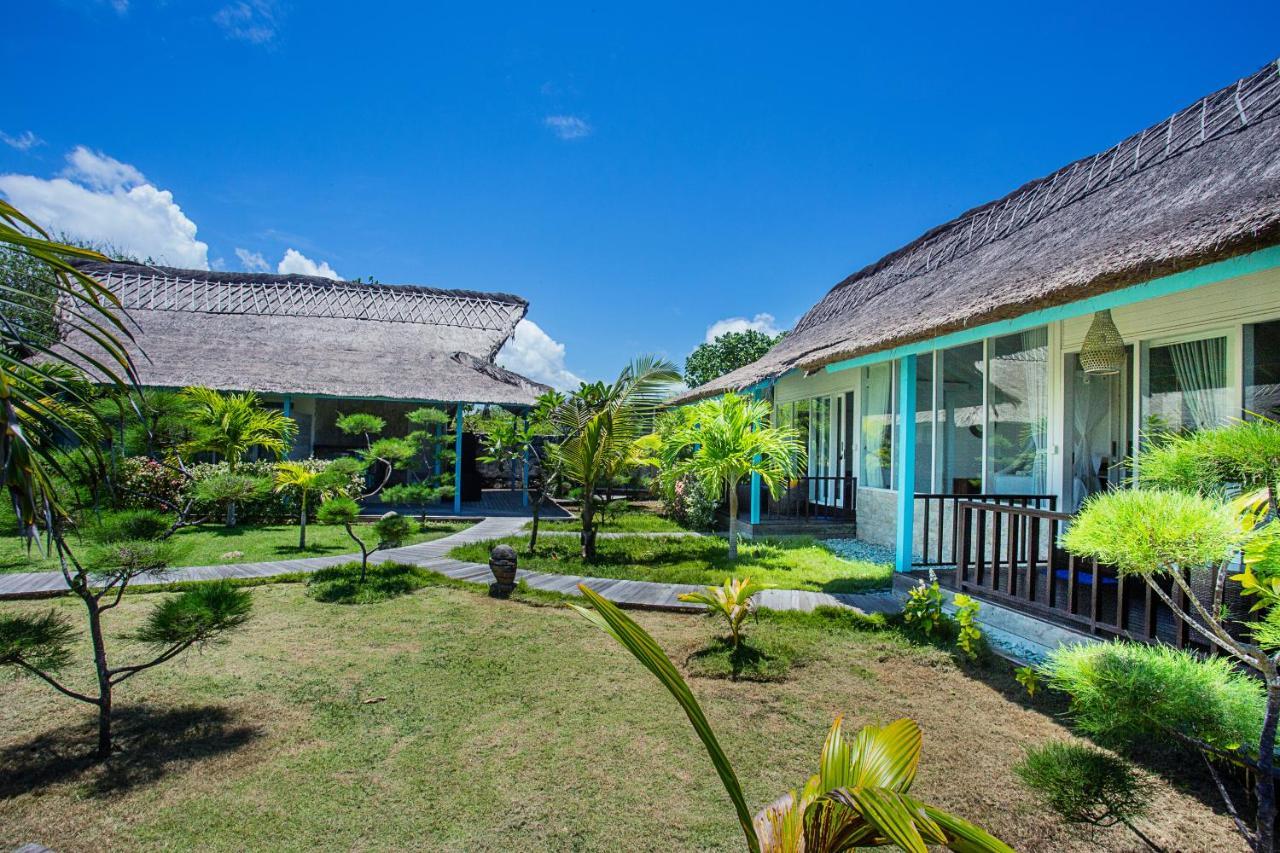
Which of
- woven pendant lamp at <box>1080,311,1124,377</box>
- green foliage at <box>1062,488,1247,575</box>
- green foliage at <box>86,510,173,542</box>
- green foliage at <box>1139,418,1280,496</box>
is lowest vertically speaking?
green foliage at <box>86,510,173,542</box>

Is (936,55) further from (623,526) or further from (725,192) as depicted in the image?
(623,526)

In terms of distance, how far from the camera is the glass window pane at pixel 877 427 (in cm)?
959

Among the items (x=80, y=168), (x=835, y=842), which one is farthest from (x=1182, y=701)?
(x=80, y=168)

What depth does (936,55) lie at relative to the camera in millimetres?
9602

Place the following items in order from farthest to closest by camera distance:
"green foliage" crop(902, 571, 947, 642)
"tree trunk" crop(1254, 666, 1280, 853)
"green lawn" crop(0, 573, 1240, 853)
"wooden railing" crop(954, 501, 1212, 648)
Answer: "green foliage" crop(902, 571, 947, 642) < "wooden railing" crop(954, 501, 1212, 648) < "green lawn" crop(0, 573, 1240, 853) < "tree trunk" crop(1254, 666, 1280, 853)

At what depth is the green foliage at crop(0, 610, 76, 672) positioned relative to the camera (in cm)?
320

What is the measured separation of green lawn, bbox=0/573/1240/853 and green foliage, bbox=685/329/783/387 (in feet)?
108

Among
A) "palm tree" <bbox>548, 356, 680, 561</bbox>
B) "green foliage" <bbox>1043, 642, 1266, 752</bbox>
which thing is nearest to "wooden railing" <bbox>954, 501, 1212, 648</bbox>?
"green foliage" <bbox>1043, 642, 1266, 752</bbox>

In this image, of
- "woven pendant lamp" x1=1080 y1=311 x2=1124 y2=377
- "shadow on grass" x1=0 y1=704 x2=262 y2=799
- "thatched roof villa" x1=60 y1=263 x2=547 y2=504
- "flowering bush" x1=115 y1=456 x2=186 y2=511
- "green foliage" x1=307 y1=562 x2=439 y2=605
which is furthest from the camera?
"thatched roof villa" x1=60 y1=263 x2=547 y2=504

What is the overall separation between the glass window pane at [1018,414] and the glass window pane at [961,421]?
22cm

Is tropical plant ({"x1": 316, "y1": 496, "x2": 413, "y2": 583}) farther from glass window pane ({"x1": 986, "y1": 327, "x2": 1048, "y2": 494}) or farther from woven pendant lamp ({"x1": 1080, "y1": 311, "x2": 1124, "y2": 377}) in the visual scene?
woven pendant lamp ({"x1": 1080, "y1": 311, "x2": 1124, "y2": 377})

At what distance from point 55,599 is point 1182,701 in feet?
31.1

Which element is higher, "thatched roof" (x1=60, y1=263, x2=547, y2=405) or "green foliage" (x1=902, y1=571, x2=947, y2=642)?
"thatched roof" (x1=60, y1=263, x2=547, y2=405)

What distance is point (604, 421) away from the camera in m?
9.00
